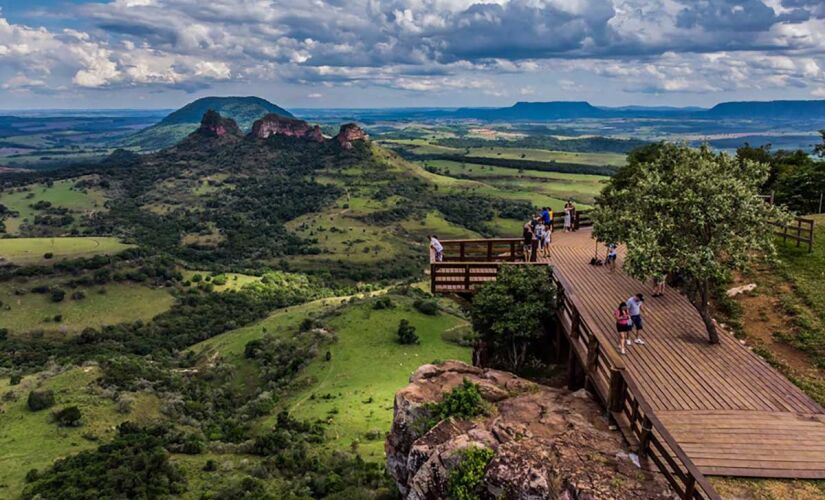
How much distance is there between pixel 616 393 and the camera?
12.2 meters

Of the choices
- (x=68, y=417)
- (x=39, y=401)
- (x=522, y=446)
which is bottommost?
(x=68, y=417)

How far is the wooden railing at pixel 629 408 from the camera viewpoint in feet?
30.6

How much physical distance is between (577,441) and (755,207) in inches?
354

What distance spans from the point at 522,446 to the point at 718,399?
5.15 m

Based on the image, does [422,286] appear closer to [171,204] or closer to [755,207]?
[755,207]

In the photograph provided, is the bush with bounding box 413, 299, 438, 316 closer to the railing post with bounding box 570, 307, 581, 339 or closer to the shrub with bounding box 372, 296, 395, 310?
the shrub with bounding box 372, 296, 395, 310

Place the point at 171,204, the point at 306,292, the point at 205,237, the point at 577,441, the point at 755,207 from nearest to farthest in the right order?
the point at 577,441 → the point at 755,207 → the point at 306,292 → the point at 205,237 → the point at 171,204

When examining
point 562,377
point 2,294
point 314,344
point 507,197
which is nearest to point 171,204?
point 2,294

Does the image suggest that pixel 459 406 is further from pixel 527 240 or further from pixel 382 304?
pixel 382 304

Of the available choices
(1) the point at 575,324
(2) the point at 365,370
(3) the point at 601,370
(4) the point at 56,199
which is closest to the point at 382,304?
(2) the point at 365,370

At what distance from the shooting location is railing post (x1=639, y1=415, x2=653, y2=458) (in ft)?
34.7

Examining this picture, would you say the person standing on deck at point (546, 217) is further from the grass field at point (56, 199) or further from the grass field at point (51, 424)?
the grass field at point (56, 199)

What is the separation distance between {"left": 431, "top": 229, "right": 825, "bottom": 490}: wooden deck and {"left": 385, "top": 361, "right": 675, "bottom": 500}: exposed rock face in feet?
2.55

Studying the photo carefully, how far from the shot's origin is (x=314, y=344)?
65625mm
